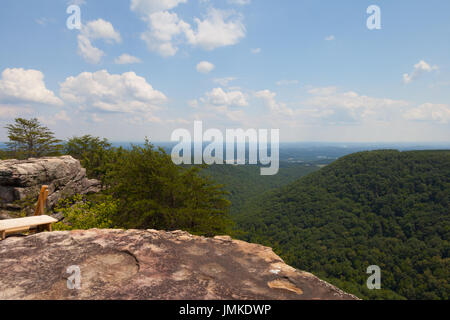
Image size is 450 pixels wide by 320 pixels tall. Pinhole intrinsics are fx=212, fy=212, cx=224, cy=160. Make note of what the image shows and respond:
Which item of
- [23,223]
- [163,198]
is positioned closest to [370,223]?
[163,198]

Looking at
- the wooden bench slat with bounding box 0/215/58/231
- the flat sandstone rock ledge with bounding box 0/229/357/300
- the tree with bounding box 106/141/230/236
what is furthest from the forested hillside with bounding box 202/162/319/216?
the flat sandstone rock ledge with bounding box 0/229/357/300

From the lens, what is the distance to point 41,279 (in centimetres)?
347

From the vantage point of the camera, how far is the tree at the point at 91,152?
27359 millimetres

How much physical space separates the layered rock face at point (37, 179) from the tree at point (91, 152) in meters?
9.47

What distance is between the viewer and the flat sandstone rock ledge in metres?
3.19

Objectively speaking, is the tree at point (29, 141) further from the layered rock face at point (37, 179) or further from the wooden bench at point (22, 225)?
the wooden bench at point (22, 225)

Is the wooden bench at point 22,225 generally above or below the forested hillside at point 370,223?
above

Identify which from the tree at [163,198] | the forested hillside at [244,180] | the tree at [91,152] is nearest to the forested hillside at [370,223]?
the forested hillside at [244,180]

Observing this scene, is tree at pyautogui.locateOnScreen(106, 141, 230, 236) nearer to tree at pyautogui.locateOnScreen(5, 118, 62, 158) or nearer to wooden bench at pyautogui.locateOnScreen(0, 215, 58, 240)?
wooden bench at pyautogui.locateOnScreen(0, 215, 58, 240)

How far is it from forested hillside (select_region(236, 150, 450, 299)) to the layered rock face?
33881mm
